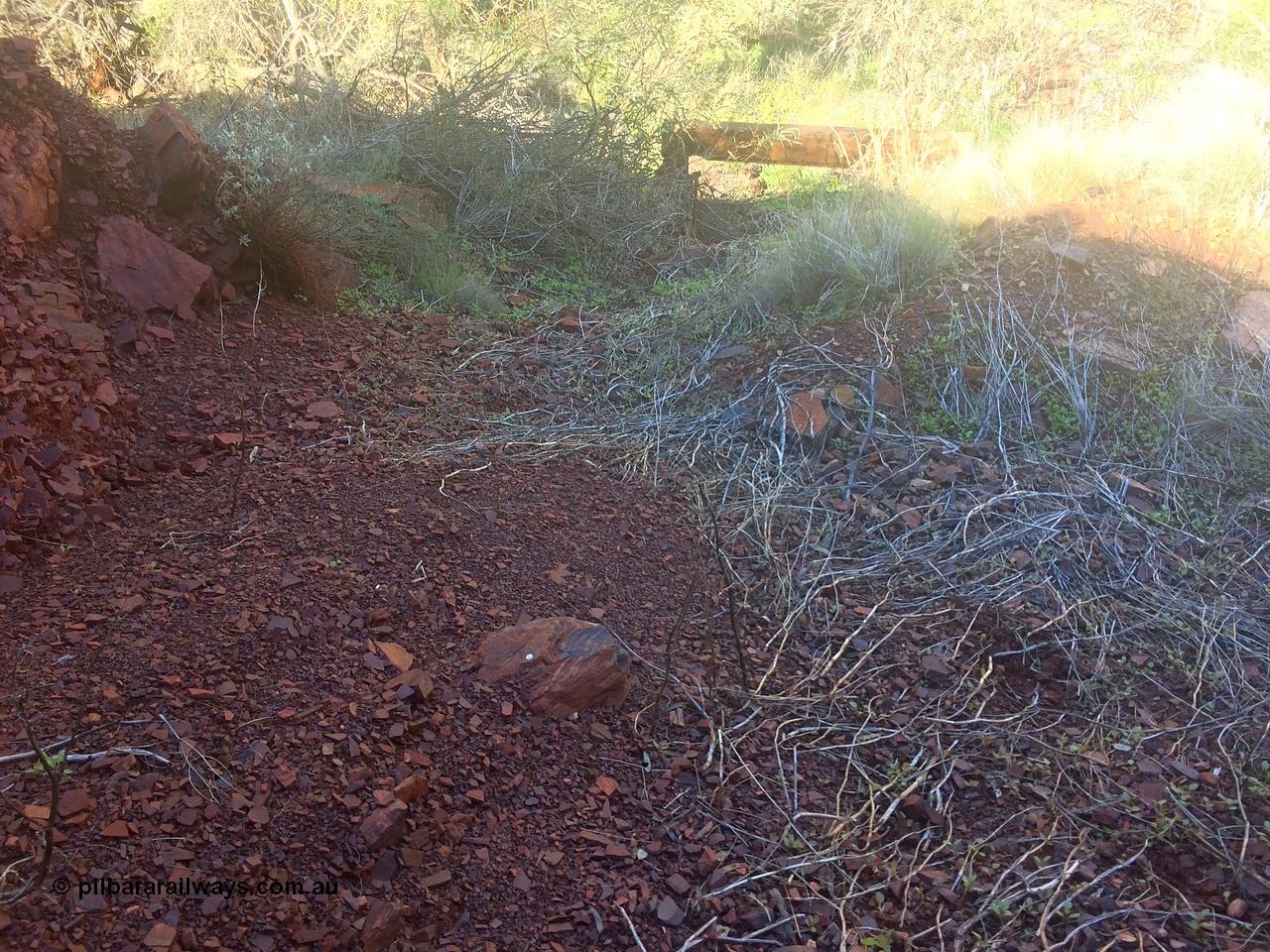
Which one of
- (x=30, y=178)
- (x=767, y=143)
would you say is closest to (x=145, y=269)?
(x=30, y=178)

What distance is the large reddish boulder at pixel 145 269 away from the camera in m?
3.55

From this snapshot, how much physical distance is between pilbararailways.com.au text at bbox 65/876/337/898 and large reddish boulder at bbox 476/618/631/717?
0.71 metres

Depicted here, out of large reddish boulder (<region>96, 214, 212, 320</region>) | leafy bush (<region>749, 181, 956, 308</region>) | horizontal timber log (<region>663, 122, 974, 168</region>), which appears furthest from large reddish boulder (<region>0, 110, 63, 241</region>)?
horizontal timber log (<region>663, 122, 974, 168</region>)

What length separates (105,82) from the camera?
697cm

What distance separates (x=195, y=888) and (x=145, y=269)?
2780 mm

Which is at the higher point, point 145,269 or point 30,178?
point 30,178

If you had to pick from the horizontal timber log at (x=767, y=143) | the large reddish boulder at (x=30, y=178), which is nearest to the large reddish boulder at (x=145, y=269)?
the large reddish boulder at (x=30, y=178)

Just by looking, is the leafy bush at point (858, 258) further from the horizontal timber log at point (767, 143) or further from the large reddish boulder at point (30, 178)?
the large reddish boulder at point (30, 178)

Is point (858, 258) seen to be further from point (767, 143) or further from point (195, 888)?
point (195, 888)

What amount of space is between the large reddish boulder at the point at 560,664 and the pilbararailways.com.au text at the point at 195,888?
71 centimetres

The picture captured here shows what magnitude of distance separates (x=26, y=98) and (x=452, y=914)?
3488mm

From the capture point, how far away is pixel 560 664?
7.76 feet

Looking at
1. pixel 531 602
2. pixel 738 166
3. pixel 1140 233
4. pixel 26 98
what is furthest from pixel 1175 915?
pixel 738 166

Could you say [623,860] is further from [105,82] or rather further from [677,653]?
[105,82]
